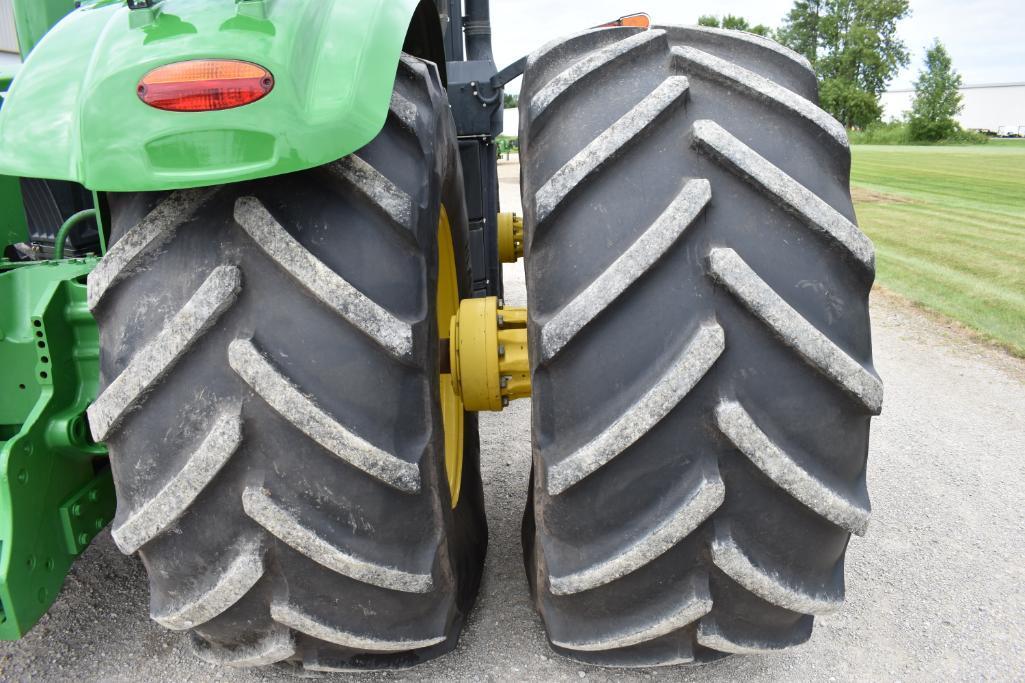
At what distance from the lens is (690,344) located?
112cm

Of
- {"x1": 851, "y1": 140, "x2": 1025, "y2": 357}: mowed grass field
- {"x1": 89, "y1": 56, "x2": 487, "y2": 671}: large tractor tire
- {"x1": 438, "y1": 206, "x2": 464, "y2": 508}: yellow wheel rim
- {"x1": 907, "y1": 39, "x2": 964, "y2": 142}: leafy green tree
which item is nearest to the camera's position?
{"x1": 89, "y1": 56, "x2": 487, "y2": 671}: large tractor tire

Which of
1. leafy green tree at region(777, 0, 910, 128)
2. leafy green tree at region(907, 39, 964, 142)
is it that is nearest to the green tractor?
leafy green tree at region(907, 39, 964, 142)

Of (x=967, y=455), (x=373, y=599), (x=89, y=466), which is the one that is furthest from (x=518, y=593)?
(x=967, y=455)

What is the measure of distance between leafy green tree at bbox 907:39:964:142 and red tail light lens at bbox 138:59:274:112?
35.3 m

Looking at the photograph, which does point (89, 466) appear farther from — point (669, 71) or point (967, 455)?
point (967, 455)

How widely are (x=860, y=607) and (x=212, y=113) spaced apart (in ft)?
6.32

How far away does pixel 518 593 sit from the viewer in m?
1.96

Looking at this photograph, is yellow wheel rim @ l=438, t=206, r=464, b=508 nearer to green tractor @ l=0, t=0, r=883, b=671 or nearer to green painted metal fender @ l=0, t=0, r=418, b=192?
green tractor @ l=0, t=0, r=883, b=671

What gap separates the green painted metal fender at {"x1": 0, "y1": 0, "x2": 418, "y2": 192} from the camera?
1.03m

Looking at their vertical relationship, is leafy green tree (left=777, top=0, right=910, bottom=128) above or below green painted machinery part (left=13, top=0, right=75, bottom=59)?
above

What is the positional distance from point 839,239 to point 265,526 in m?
1.01

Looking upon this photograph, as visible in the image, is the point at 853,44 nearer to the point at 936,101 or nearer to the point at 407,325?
the point at 936,101

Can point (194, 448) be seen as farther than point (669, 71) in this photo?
No

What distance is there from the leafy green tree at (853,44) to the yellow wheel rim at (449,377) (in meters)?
45.2
